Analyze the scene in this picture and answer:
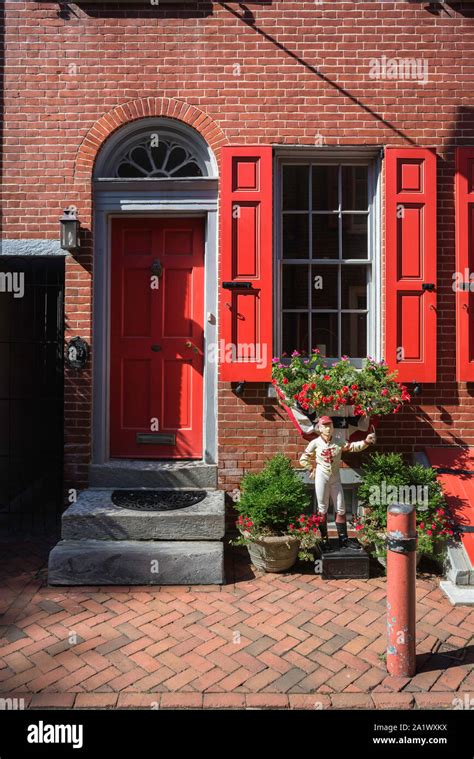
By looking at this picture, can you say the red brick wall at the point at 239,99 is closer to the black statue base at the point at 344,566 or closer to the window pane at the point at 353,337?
the window pane at the point at 353,337

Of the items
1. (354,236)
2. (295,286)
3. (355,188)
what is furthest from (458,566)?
(355,188)

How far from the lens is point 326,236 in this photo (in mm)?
5473

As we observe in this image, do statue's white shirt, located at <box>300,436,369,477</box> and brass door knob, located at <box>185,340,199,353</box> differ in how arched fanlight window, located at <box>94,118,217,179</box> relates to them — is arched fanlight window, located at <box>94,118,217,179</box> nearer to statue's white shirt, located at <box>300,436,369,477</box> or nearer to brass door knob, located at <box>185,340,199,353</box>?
brass door knob, located at <box>185,340,199,353</box>

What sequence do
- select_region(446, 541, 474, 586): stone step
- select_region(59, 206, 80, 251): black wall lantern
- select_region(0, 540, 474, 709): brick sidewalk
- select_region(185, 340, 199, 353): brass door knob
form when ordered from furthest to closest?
select_region(185, 340, 199, 353): brass door knob
select_region(59, 206, 80, 251): black wall lantern
select_region(446, 541, 474, 586): stone step
select_region(0, 540, 474, 709): brick sidewalk

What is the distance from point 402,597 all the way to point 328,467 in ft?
4.92

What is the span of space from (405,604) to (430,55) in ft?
17.0

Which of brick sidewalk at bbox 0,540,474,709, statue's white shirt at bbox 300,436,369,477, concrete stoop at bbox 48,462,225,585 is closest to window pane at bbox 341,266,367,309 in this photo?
statue's white shirt at bbox 300,436,369,477

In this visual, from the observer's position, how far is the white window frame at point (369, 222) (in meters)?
5.35

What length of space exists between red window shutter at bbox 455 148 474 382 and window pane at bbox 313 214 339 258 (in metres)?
1.19

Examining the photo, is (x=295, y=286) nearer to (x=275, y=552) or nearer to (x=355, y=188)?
(x=355, y=188)

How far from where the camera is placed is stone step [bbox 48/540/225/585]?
426 centimetres

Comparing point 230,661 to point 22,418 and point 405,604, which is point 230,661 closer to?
point 405,604

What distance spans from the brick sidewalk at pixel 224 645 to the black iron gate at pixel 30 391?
1.84 meters

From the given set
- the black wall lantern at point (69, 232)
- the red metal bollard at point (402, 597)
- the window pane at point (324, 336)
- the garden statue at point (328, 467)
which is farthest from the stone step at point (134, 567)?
the black wall lantern at point (69, 232)
